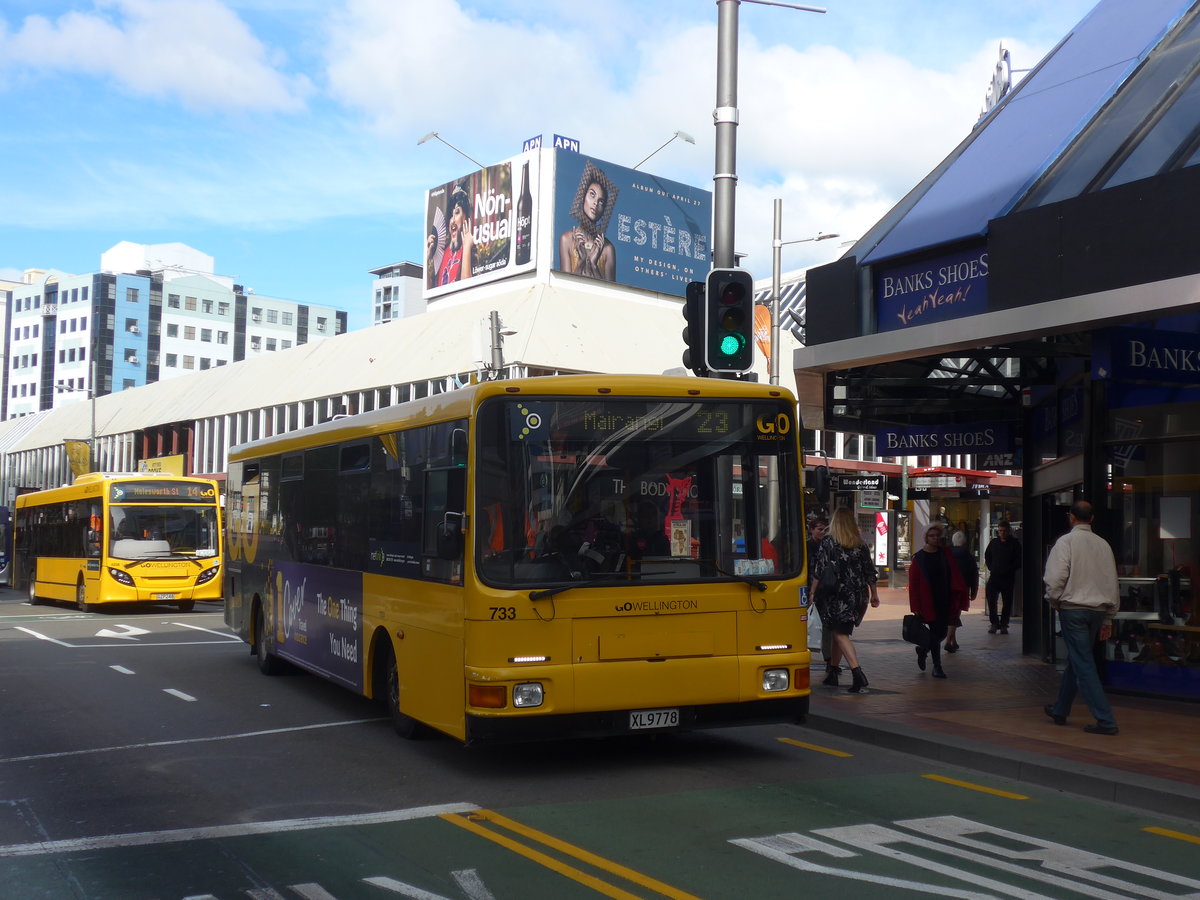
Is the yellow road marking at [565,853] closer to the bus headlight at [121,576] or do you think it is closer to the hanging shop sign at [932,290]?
the hanging shop sign at [932,290]

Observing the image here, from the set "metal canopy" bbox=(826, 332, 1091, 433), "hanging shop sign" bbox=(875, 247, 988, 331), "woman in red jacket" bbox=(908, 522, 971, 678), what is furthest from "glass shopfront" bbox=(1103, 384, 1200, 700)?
"hanging shop sign" bbox=(875, 247, 988, 331)

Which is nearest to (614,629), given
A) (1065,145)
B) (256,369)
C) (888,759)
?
(888,759)

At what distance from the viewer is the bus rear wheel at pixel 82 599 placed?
1098 inches

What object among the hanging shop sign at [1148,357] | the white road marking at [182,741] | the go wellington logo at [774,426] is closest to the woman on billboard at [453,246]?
the hanging shop sign at [1148,357]

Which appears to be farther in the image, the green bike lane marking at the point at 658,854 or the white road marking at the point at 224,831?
the white road marking at the point at 224,831

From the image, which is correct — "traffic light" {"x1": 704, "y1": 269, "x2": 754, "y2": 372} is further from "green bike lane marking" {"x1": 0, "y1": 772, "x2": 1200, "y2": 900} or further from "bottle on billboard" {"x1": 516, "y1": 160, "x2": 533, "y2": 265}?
"bottle on billboard" {"x1": 516, "y1": 160, "x2": 533, "y2": 265}

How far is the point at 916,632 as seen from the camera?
46.5ft

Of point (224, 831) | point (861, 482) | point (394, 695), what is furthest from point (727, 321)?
point (224, 831)

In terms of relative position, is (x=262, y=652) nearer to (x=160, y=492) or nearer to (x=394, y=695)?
(x=394, y=695)

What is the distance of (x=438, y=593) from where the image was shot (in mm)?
8992

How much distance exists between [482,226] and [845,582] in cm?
5685

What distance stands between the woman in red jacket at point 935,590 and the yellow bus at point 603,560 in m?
5.63

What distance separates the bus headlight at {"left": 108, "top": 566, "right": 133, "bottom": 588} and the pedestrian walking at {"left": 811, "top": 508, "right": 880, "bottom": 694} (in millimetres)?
18549

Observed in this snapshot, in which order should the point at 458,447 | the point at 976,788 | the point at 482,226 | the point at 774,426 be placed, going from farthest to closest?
the point at 482,226
the point at 774,426
the point at 458,447
the point at 976,788
